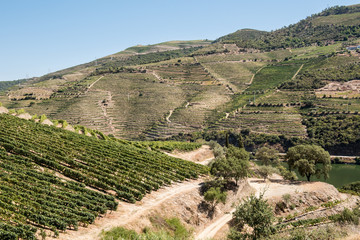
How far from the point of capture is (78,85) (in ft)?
570

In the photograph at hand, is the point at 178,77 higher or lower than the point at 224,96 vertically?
higher

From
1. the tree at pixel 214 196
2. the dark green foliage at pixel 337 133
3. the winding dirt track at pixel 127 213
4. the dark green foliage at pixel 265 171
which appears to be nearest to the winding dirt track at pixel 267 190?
the dark green foliage at pixel 265 171

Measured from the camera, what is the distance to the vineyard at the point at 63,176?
91.2ft

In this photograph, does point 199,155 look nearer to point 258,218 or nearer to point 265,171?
point 265,171

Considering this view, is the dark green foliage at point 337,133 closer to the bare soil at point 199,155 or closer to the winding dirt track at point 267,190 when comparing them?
the bare soil at point 199,155

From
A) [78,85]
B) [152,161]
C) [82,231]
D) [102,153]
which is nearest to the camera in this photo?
[82,231]

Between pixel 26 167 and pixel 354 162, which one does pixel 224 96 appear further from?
pixel 26 167

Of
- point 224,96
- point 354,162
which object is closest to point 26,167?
point 354,162

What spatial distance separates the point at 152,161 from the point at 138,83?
408ft

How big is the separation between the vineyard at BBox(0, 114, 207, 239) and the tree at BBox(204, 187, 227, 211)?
22.9ft

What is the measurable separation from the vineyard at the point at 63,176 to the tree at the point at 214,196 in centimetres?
699

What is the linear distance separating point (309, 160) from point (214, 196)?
30242 millimetres

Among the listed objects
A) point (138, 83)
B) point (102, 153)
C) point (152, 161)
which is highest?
point (138, 83)

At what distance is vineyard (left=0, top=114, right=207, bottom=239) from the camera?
2780 cm
